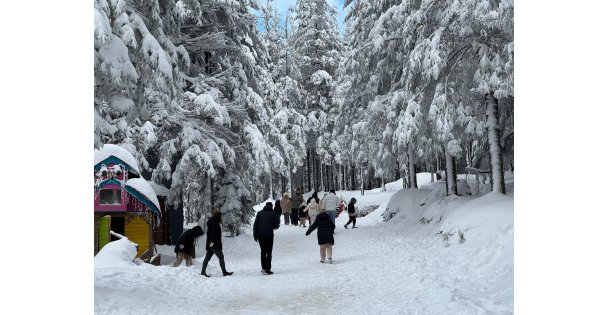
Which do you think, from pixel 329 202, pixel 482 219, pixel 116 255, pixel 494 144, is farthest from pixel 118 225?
pixel 494 144

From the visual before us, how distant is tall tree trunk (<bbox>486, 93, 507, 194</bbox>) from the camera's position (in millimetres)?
14062

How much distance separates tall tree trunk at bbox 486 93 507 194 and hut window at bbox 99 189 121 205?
30.9ft

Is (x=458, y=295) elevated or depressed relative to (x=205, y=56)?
depressed

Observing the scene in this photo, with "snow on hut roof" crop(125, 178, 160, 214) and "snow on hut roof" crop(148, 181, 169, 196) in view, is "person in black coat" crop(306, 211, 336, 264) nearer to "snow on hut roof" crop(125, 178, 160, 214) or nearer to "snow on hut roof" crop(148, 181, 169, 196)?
"snow on hut roof" crop(125, 178, 160, 214)

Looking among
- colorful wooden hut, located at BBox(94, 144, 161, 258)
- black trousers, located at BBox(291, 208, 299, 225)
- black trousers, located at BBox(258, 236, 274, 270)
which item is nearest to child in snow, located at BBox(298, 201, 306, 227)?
black trousers, located at BBox(291, 208, 299, 225)

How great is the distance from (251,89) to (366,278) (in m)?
10.4

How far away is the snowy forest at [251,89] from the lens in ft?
28.1

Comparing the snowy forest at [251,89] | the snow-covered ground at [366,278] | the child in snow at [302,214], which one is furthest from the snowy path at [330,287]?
the child in snow at [302,214]

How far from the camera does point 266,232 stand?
12.7 m
